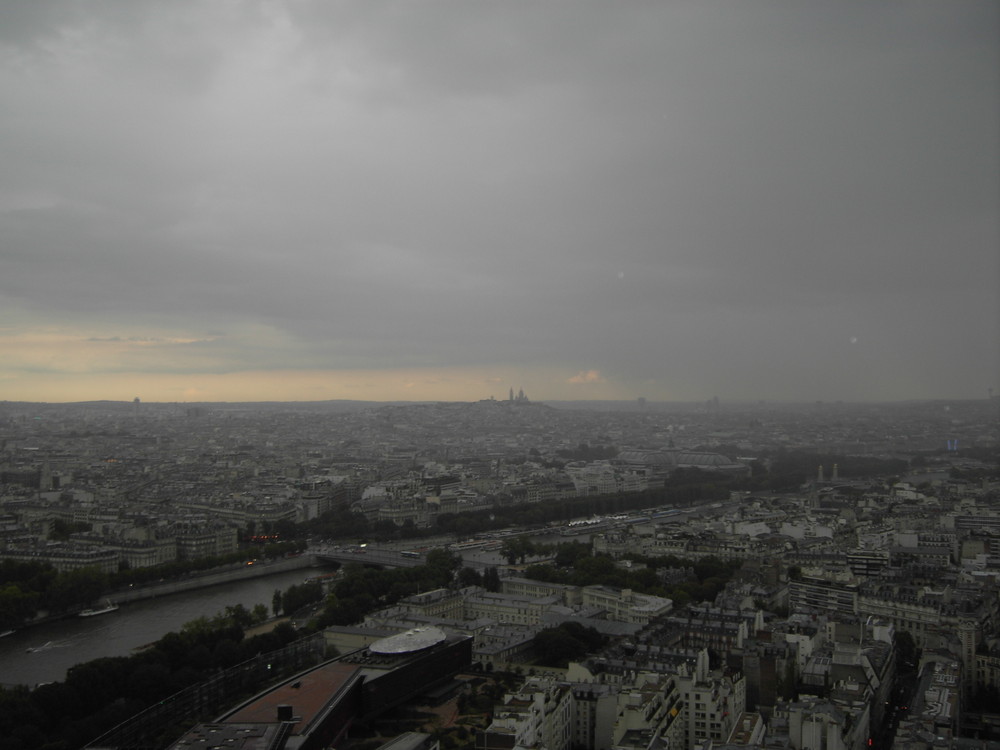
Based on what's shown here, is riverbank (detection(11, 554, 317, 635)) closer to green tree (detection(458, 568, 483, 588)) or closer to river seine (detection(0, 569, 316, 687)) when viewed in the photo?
river seine (detection(0, 569, 316, 687))

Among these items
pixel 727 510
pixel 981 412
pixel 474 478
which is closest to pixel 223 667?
pixel 727 510

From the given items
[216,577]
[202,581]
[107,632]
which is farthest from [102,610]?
[216,577]

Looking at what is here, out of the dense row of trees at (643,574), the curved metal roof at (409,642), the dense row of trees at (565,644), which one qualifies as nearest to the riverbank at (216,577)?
the dense row of trees at (643,574)

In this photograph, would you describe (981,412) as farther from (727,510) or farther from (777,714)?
(777,714)

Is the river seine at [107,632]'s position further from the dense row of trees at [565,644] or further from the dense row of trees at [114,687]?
the dense row of trees at [565,644]

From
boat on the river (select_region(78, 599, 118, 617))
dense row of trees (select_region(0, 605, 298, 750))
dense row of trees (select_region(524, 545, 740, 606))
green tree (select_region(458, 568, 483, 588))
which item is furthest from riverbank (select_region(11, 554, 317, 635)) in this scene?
dense row of trees (select_region(524, 545, 740, 606))
